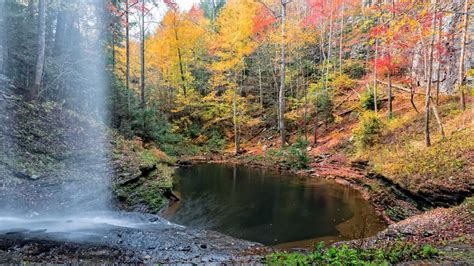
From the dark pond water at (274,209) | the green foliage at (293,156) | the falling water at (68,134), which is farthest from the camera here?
the green foliage at (293,156)

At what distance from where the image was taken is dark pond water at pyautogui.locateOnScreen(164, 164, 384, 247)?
764 cm

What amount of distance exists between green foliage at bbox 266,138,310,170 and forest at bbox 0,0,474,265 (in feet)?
0.28

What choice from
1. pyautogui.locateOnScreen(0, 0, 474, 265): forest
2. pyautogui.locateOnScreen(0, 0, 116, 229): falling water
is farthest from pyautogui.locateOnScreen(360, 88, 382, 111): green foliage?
pyautogui.locateOnScreen(0, 0, 116, 229): falling water

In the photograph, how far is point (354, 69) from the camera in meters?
22.2

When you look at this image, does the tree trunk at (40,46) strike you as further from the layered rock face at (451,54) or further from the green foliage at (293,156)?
the layered rock face at (451,54)

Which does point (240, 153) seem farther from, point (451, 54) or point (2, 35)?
point (2, 35)

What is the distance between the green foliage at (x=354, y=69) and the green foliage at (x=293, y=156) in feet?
26.3

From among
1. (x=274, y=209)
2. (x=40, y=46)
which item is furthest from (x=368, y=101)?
(x=40, y=46)

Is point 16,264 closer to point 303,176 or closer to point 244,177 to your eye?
point 244,177

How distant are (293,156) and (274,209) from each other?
24.3 feet

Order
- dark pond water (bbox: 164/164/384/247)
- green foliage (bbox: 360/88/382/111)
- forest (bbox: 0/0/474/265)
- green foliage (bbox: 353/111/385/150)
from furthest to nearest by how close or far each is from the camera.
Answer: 1. green foliage (bbox: 360/88/382/111)
2. green foliage (bbox: 353/111/385/150)
3. dark pond water (bbox: 164/164/384/247)
4. forest (bbox: 0/0/474/265)

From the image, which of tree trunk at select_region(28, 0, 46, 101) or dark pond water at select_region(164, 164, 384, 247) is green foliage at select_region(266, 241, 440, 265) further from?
tree trunk at select_region(28, 0, 46, 101)

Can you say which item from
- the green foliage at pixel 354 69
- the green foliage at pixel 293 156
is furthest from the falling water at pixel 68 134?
the green foliage at pixel 354 69

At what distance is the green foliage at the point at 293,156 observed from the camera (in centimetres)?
1628
